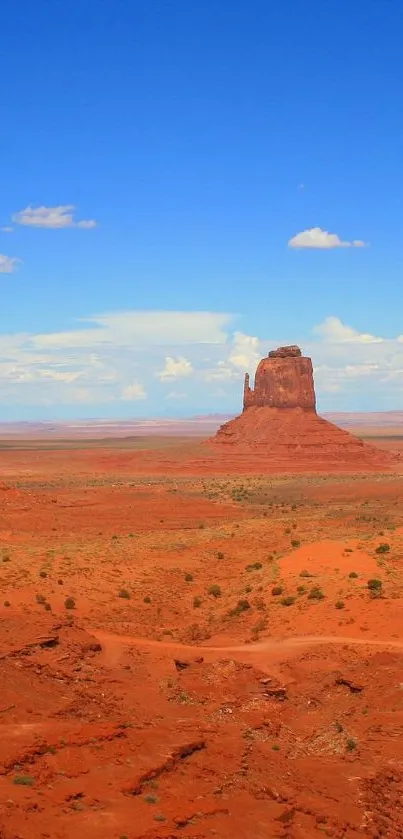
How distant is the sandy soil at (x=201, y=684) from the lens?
44.9 feet

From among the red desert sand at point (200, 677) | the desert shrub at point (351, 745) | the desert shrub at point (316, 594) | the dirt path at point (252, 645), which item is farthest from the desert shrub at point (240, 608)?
the desert shrub at point (351, 745)

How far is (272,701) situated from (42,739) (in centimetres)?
697

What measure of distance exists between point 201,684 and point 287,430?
90163 mm

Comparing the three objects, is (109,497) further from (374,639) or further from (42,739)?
(42,739)

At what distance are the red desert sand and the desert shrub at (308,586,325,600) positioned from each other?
0.27 feet

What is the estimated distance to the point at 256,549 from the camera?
40.7m

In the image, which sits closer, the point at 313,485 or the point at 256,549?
the point at 256,549

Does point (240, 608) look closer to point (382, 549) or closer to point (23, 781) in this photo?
point (382, 549)

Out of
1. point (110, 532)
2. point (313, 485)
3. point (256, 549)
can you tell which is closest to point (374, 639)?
point (256, 549)

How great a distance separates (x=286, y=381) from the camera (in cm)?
11262

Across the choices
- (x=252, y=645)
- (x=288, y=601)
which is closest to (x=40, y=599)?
(x=252, y=645)

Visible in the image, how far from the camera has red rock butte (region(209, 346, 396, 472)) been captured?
104 meters

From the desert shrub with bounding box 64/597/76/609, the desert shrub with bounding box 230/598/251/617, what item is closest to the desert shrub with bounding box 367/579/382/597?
the desert shrub with bounding box 230/598/251/617

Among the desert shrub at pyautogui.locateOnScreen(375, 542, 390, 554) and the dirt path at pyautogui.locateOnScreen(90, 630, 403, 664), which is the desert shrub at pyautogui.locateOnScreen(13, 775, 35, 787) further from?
the desert shrub at pyautogui.locateOnScreen(375, 542, 390, 554)
